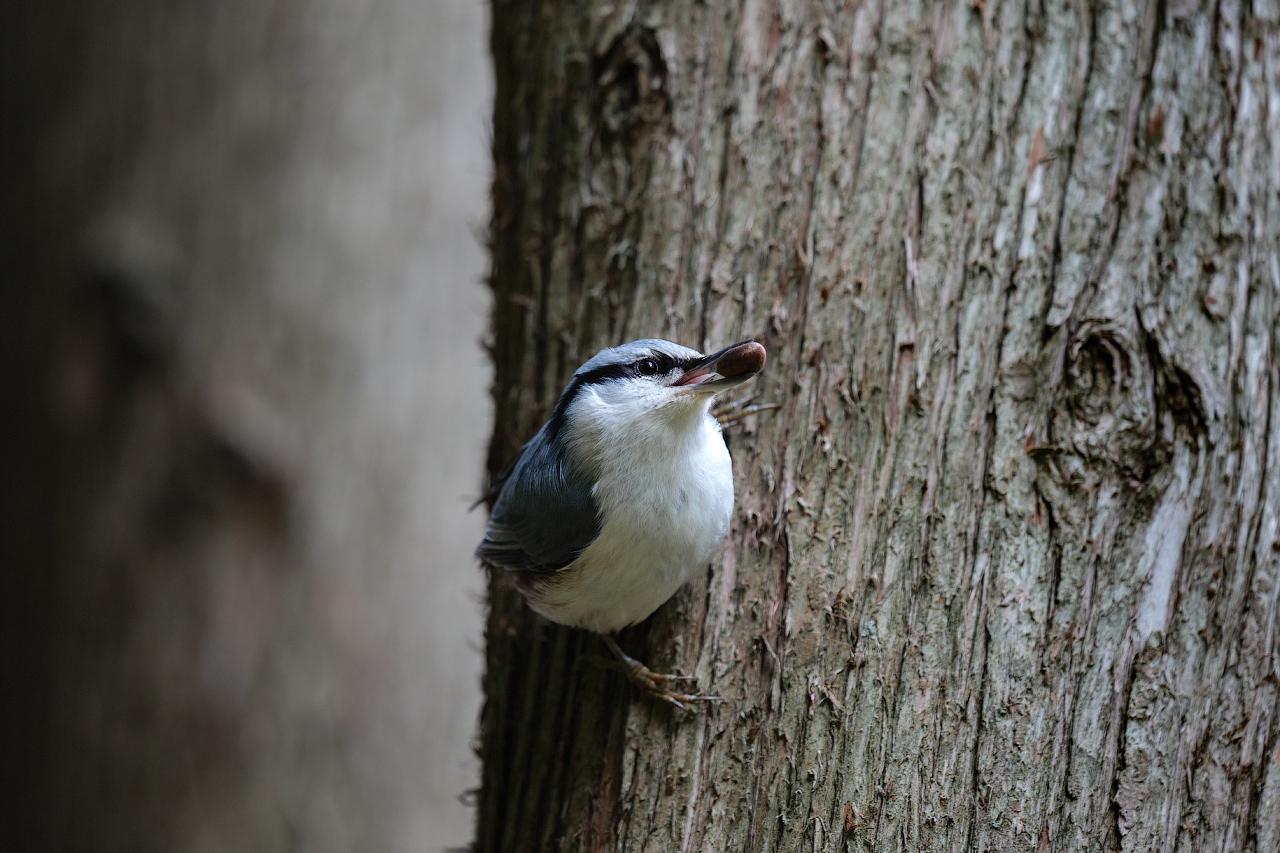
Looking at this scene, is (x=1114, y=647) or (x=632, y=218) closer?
(x=1114, y=647)

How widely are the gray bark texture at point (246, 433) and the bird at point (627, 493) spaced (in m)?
2.22

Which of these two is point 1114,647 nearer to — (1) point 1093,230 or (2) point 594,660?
(1) point 1093,230

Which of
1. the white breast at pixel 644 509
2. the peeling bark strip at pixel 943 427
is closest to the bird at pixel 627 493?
the white breast at pixel 644 509

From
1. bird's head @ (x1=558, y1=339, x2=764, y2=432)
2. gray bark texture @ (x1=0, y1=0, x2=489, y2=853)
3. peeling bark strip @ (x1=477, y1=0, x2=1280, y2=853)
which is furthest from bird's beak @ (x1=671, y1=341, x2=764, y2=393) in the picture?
gray bark texture @ (x1=0, y1=0, x2=489, y2=853)

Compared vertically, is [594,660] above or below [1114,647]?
below

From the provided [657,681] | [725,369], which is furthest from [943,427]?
[657,681]

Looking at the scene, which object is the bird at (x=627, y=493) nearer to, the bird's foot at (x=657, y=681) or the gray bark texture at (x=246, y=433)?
the bird's foot at (x=657, y=681)

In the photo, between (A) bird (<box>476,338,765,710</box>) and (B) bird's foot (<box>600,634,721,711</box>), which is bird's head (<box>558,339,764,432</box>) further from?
(B) bird's foot (<box>600,634,721,711</box>)

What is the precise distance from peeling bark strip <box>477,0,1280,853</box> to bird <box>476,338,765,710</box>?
13cm

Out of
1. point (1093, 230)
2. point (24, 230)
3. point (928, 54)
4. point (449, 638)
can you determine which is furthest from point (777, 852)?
point (24, 230)

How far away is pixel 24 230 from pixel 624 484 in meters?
4.10

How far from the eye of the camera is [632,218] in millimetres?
2164

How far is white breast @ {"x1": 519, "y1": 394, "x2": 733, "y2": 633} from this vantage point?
1.77m

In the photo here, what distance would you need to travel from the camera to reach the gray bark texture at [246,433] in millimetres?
3783
